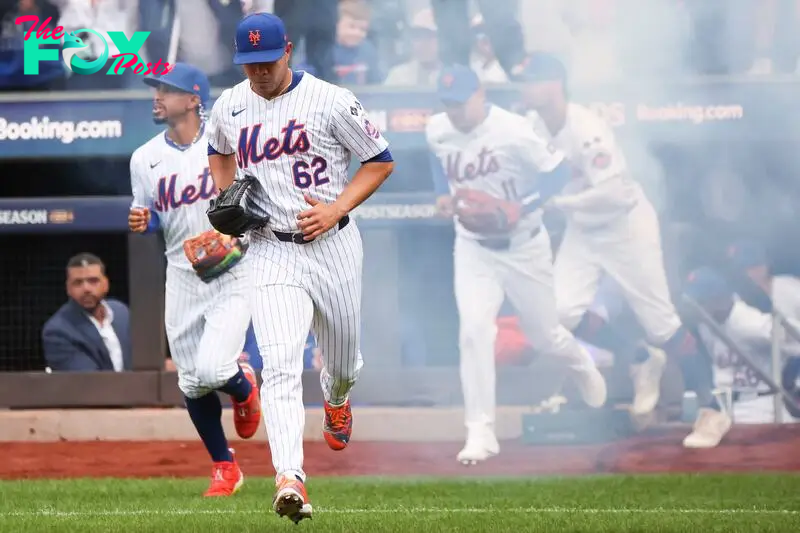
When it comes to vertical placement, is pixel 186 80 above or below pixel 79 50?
below

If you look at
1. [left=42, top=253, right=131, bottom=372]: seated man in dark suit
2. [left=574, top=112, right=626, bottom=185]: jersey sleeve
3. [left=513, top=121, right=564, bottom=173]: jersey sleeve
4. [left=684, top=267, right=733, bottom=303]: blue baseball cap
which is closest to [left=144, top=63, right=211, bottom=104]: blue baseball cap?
[left=513, top=121, right=564, bottom=173]: jersey sleeve

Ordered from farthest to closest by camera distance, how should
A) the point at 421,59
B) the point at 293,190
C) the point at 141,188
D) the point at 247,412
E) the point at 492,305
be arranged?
1. the point at 421,59
2. the point at 492,305
3. the point at 247,412
4. the point at 141,188
5. the point at 293,190

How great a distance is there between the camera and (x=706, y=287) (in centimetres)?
970

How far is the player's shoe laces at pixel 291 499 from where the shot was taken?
4730 millimetres

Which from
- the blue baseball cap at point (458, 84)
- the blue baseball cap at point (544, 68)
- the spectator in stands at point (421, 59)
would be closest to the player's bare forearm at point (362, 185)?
the blue baseball cap at point (458, 84)

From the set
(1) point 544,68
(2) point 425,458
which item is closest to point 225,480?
(2) point 425,458

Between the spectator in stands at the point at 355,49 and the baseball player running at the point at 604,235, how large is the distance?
1.05 m

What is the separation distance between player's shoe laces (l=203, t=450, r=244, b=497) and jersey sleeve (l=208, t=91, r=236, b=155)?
6.31 feet

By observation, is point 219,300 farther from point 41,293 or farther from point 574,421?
point 41,293

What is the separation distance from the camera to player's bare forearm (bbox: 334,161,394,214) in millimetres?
5348

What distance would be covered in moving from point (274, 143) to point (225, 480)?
2.22m

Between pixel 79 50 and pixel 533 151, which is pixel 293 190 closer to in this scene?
pixel 533 151

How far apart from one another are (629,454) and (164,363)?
11.2ft

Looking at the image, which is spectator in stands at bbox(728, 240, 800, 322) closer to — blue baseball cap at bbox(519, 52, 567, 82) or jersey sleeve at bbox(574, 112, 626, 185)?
jersey sleeve at bbox(574, 112, 626, 185)
